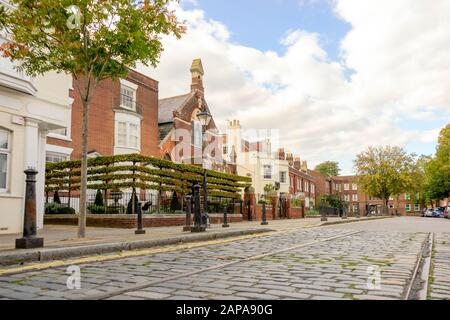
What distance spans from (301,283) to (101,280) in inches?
89.8

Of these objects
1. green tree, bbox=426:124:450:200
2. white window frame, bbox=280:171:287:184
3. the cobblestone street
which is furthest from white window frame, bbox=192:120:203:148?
green tree, bbox=426:124:450:200

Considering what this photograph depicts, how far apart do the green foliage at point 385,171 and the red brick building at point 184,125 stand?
27400 millimetres

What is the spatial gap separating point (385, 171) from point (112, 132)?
1693 inches

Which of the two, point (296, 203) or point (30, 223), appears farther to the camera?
point (296, 203)

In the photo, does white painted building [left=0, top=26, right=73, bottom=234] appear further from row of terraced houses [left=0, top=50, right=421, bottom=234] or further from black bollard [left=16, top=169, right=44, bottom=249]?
black bollard [left=16, top=169, right=44, bottom=249]

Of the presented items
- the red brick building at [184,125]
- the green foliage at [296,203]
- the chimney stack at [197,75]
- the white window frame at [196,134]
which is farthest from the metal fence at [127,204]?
the chimney stack at [197,75]

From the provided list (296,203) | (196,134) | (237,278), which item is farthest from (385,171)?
(237,278)

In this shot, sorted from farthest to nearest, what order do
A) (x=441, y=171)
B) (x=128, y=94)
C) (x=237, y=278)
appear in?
(x=441, y=171), (x=128, y=94), (x=237, y=278)

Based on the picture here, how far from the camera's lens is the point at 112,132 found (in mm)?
26094

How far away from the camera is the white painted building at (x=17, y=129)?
11609 mm

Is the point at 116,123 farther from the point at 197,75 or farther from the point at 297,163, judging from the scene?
the point at 297,163

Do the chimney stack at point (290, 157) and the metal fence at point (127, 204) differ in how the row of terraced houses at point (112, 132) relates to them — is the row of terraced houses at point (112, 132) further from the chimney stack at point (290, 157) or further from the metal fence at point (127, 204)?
the metal fence at point (127, 204)
